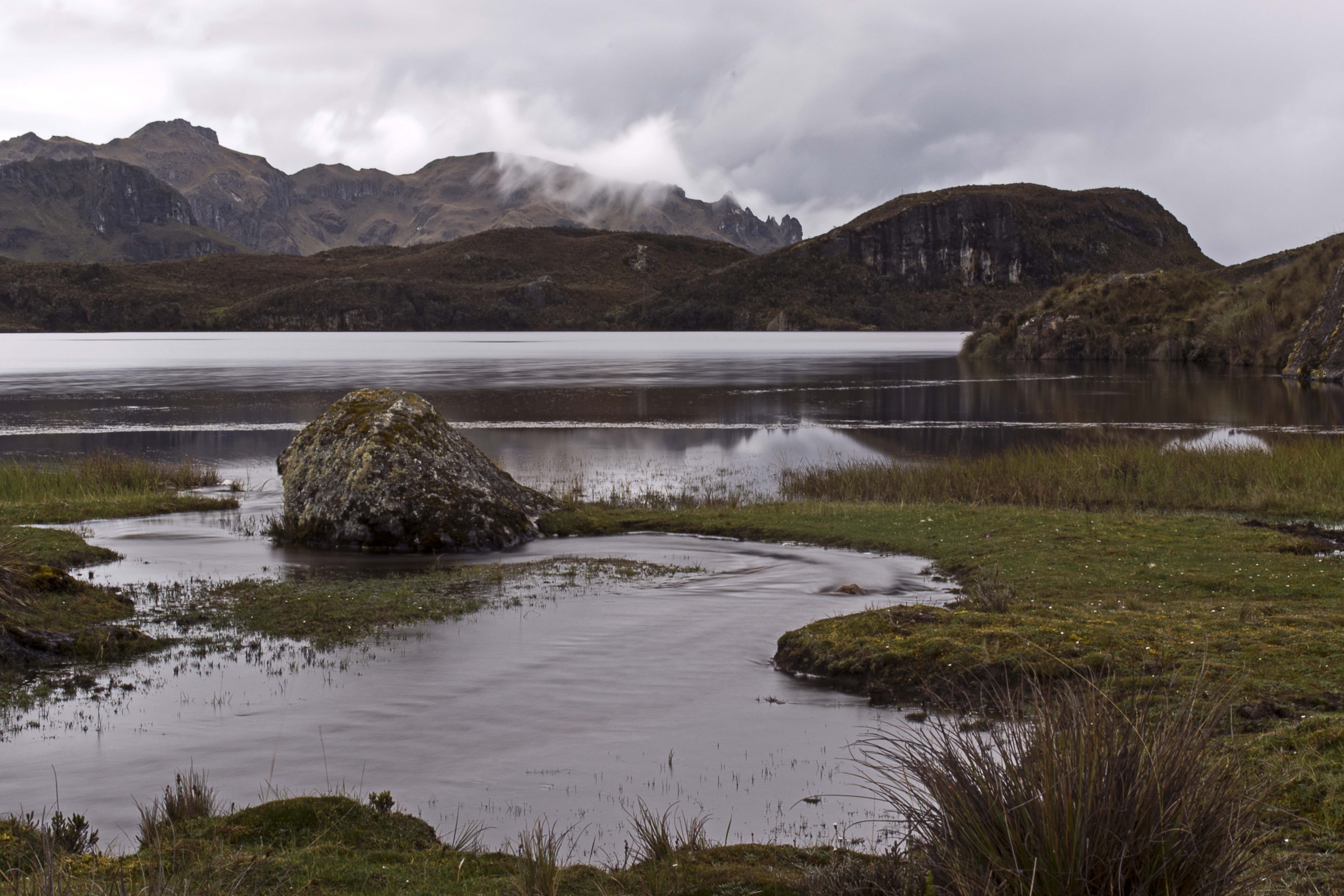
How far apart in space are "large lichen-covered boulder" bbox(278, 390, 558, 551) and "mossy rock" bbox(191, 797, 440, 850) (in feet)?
38.3

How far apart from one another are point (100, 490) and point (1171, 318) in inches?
3146

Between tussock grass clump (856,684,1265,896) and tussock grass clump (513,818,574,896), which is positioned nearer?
tussock grass clump (856,684,1265,896)

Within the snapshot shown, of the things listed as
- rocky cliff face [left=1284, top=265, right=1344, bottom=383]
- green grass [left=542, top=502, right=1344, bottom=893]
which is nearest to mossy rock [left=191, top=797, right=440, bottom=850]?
green grass [left=542, top=502, right=1344, bottom=893]

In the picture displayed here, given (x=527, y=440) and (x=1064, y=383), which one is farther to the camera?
(x=1064, y=383)

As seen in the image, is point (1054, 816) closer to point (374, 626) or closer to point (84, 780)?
point (84, 780)

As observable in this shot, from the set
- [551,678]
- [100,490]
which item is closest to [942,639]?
[551,678]

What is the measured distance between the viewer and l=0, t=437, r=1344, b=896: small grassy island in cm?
500

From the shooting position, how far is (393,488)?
18.3 meters

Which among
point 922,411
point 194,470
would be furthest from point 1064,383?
point 194,470

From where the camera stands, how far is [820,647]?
1077 cm

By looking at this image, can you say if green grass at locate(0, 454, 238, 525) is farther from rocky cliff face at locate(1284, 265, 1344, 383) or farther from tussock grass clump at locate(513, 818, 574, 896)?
rocky cliff face at locate(1284, 265, 1344, 383)

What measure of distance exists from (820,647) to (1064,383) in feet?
191

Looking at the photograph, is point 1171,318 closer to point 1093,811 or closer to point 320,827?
point 320,827

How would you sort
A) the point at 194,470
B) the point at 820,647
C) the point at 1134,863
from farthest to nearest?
the point at 194,470 < the point at 820,647 < the point at 1134,863
